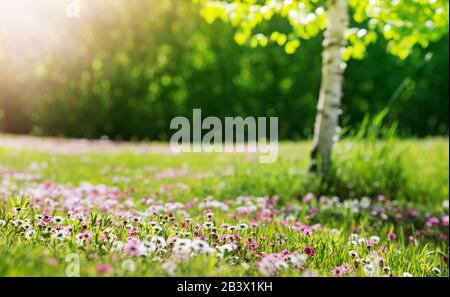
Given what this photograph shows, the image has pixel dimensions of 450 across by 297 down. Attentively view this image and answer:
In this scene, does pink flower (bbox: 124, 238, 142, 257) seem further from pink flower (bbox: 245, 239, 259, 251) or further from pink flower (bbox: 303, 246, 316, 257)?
pink flower (bbox: 303, 246, 316, 257)

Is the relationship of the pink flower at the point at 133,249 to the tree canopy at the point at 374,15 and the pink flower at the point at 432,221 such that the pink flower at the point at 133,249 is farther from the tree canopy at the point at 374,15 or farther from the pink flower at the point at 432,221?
the tree canopy at the point at 374,15

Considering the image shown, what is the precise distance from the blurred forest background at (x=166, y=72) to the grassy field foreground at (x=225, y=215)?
7180 mm

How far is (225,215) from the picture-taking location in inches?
192

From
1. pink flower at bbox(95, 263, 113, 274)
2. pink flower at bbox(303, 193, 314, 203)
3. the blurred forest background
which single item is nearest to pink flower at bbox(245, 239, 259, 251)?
pink flower at bbox(95, 263, 113, 274)

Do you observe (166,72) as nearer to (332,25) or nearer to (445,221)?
(332,25)

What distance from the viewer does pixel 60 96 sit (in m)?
19.3

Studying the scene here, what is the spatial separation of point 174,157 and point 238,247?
818 centimetres

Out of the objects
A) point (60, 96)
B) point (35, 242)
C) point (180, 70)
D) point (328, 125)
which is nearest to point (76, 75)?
point (60, 96)

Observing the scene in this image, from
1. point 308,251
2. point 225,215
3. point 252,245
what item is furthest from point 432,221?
point 252,245

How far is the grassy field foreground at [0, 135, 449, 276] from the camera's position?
308 cm

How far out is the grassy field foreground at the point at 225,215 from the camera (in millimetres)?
3080

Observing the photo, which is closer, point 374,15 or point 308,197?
point 308,197

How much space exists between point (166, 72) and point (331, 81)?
12.2 meters
